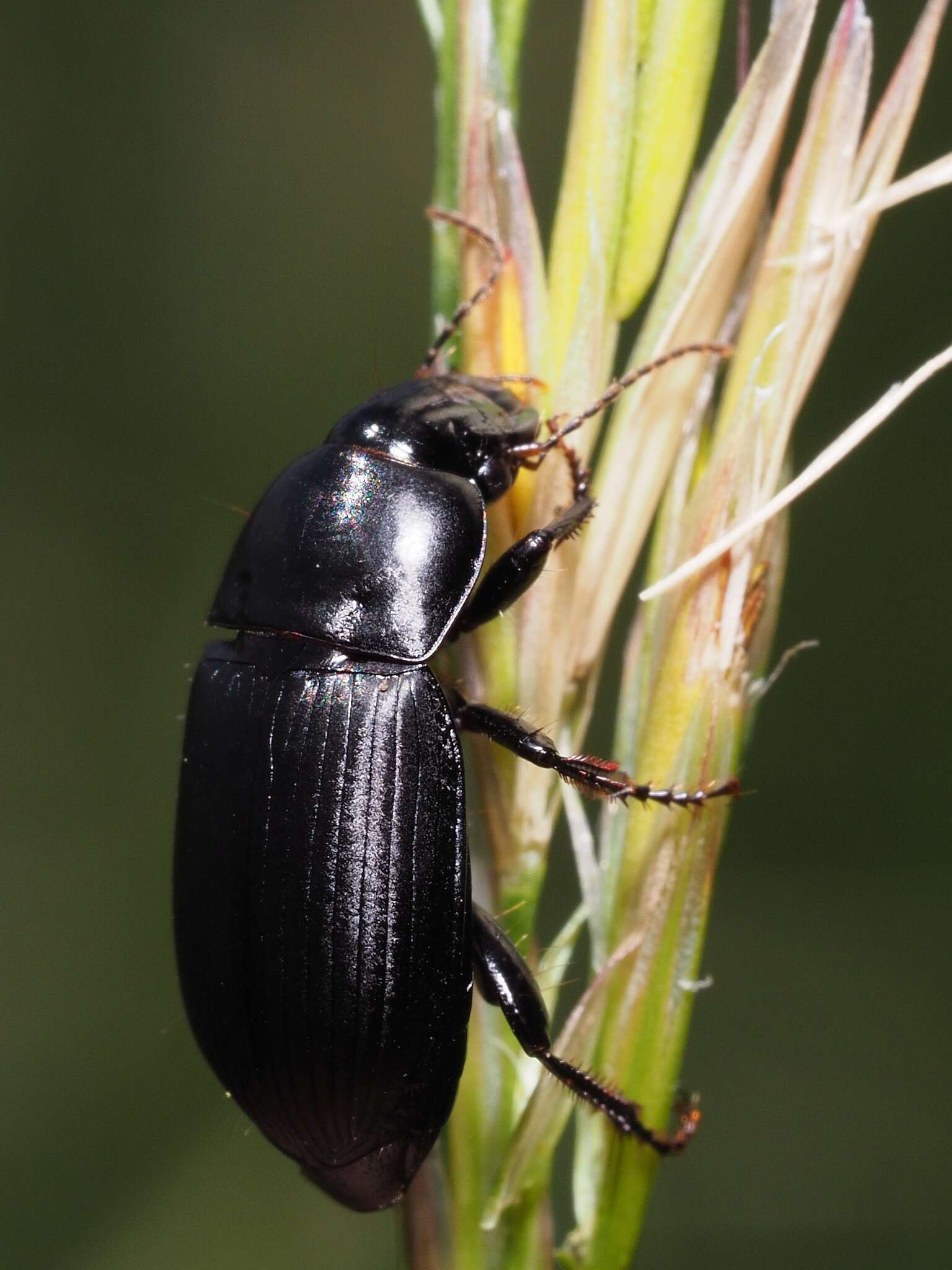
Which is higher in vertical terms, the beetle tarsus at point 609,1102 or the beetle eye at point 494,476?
the beetle eye at point 494,476

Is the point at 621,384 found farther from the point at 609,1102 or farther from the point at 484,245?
the point at 609,1102

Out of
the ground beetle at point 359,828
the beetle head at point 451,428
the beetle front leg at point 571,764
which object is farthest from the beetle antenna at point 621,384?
the beetle front leg at point 571,764

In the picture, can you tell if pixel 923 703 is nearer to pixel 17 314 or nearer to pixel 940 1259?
pixel 940 1259

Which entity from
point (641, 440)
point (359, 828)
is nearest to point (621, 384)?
point (641, 440)

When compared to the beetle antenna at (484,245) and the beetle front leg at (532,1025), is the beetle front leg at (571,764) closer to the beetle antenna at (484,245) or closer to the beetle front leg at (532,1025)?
the beetle front leg at (532,1025)

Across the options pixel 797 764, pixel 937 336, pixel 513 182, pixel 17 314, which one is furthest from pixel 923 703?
pixel 17 314

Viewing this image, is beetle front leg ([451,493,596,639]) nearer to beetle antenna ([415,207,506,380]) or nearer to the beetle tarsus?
beetle antenna ([415,207,506,380])

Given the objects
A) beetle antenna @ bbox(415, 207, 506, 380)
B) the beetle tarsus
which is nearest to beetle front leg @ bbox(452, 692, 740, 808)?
the beetle tarsus
